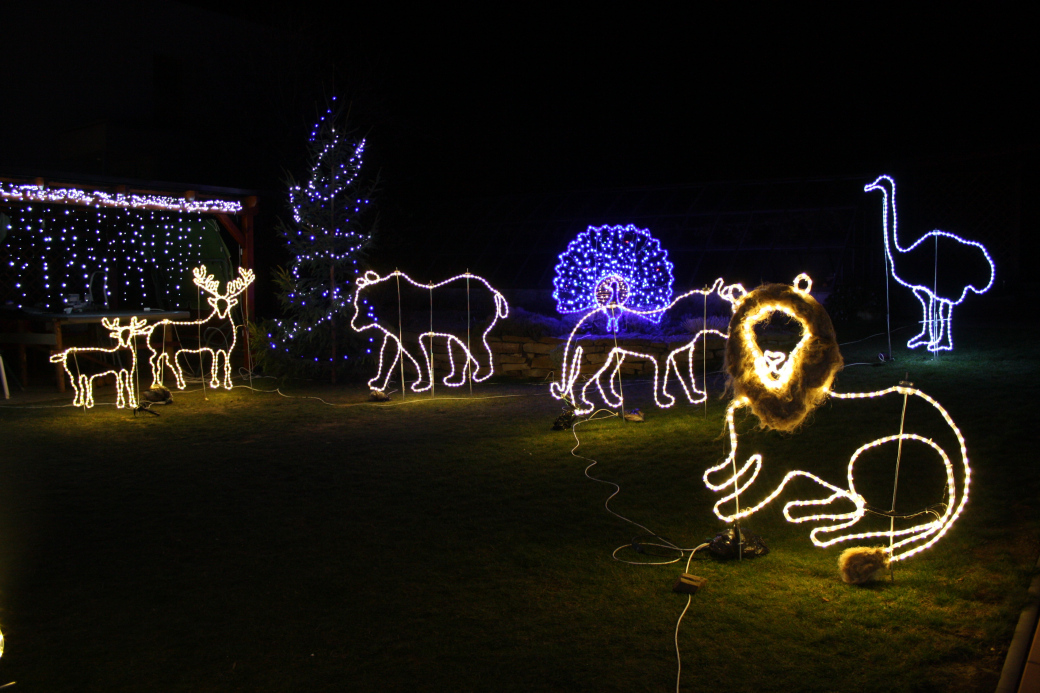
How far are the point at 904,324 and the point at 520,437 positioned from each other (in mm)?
9433

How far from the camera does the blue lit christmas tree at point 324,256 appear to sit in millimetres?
12297

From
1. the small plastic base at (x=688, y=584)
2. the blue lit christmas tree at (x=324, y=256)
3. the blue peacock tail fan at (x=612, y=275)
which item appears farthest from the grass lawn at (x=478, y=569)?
the blue peacock tail fan at (x=612, y=275)

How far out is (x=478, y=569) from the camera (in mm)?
4379

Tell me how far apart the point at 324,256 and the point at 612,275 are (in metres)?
5.35

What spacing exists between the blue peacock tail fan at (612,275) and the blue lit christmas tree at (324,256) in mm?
4329

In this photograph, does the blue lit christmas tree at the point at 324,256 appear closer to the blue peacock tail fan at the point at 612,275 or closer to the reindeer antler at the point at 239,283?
the reindeer antler at the point at 239,283

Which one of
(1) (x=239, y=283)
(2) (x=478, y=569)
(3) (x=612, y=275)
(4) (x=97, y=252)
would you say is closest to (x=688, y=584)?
(2) (x=478, y=569)

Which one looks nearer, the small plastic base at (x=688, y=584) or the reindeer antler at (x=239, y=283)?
the small plastic base at (x=688, y=584)

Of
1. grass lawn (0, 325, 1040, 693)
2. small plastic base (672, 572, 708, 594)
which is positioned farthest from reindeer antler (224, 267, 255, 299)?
small plastic base (672, 572, 708, 594)

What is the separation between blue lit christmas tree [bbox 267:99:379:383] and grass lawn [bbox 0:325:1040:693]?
4.47m

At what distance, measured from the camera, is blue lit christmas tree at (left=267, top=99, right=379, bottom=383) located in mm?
12297

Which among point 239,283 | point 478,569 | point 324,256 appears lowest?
point 478,569

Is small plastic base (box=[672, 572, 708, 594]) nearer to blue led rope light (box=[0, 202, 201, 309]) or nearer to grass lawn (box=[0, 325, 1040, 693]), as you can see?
grass lawn (box=[0, 325, 1040, 693])

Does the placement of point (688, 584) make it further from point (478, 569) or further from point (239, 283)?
point (239, 283)
